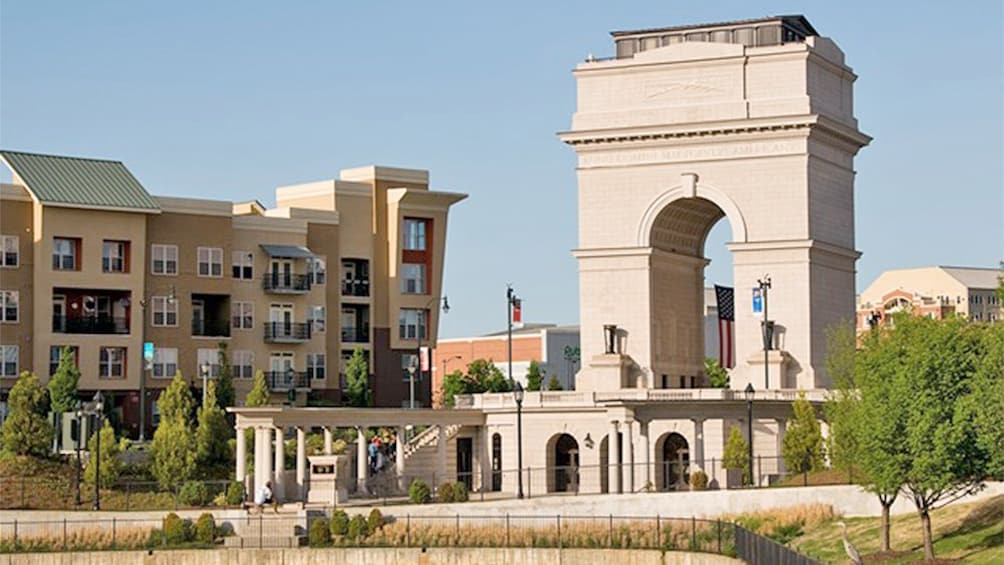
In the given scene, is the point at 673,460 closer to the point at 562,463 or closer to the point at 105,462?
the point at 562,463

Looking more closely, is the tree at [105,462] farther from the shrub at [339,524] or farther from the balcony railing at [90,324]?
the balcony railing at [90,324]

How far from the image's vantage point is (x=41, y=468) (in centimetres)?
9375

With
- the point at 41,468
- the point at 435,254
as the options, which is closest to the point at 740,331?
the point at 435,254

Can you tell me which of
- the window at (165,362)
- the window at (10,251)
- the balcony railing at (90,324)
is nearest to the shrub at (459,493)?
the balcony railing at (90,324)

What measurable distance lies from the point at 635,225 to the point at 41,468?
105 ft

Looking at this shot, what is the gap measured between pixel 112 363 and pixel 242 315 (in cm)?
914

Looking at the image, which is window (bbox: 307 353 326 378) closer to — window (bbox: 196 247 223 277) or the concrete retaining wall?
window (bbox: 196 247 223 277)

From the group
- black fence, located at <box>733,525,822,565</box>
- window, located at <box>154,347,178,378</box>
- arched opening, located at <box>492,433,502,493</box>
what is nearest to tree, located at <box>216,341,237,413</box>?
window, located at <box>154,347,178,378</box>

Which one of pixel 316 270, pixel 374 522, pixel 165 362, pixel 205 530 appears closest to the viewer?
pixel 374 522

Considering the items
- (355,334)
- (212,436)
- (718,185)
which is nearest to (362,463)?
(212,436)

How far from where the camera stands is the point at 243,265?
387ft

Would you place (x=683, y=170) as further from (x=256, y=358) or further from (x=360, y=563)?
(x=360, y=563)

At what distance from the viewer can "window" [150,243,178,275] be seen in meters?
113

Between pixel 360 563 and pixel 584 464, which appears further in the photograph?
pixel 584 464
